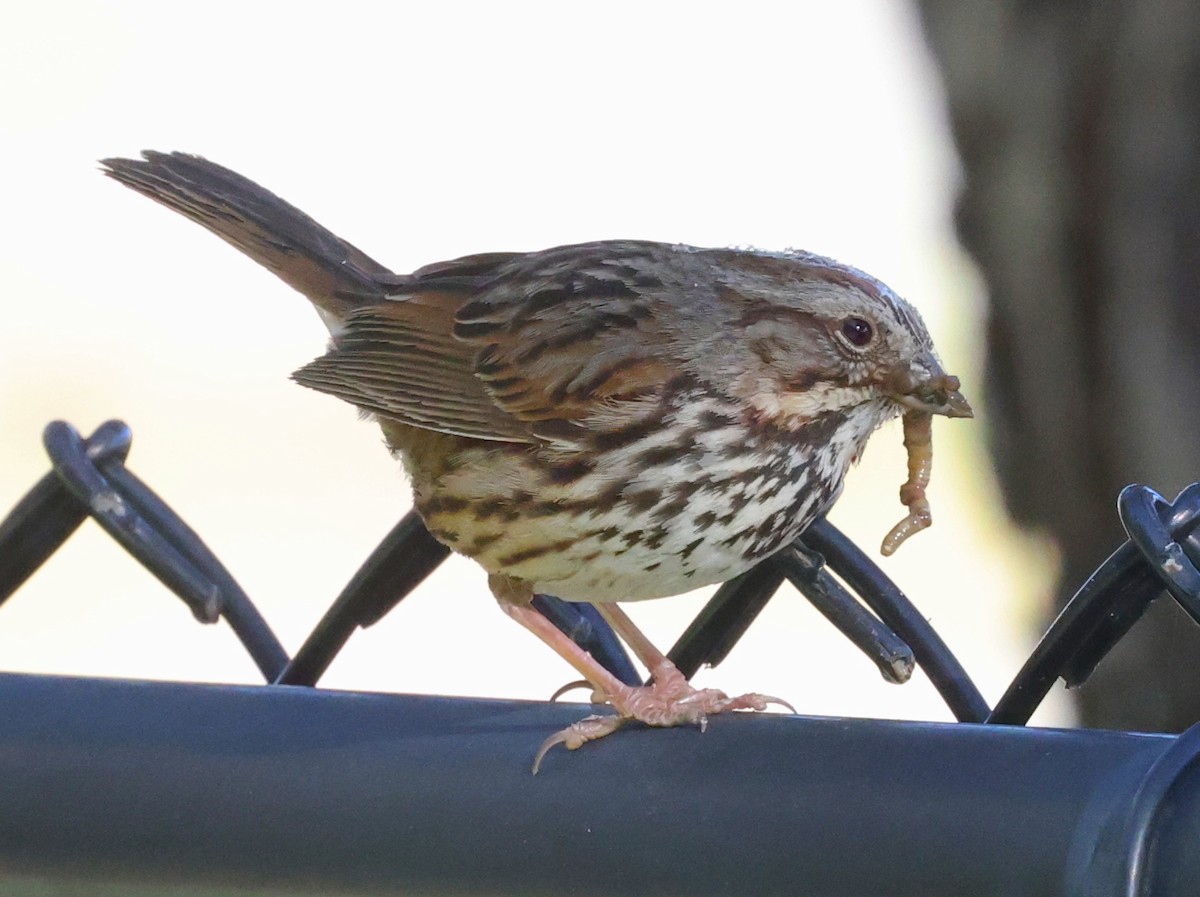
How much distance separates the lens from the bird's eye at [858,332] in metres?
2.53

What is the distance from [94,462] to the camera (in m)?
2.44

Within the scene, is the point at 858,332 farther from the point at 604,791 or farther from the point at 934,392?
the point at 604,791

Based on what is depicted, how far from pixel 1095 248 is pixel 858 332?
102 centimetres

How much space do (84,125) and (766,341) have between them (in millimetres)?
6434

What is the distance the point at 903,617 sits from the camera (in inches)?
90.3

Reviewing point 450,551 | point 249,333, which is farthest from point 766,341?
point 249,333

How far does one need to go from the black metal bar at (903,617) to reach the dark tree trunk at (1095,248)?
1057mm

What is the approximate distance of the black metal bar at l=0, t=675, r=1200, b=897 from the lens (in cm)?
140

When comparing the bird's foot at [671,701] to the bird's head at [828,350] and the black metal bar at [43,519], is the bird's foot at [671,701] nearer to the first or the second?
the bird's head at [828,350]

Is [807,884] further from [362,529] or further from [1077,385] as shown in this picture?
[362,529]

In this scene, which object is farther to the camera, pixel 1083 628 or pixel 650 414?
pixel 650 414

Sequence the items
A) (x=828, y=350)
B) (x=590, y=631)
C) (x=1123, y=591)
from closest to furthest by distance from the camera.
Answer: (x=1123, y=591), (x=828, y=350), (x=590, y=631)

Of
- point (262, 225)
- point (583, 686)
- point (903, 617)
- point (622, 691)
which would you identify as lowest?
point (583, 686)

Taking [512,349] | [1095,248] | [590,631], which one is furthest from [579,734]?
[1095,248]
